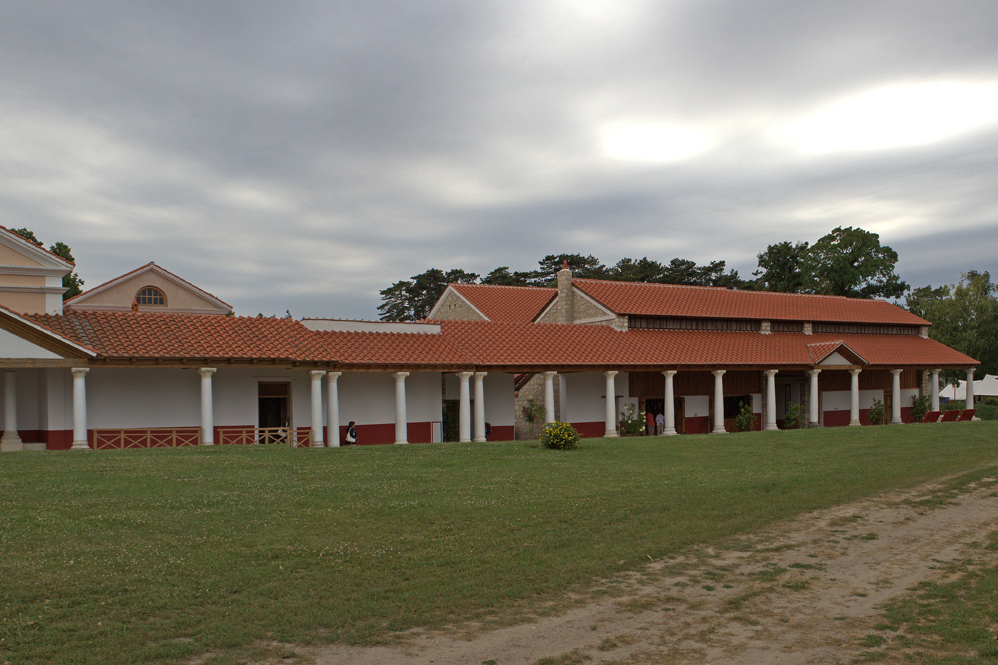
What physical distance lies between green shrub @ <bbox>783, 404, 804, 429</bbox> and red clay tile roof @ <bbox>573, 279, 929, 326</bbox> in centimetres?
470

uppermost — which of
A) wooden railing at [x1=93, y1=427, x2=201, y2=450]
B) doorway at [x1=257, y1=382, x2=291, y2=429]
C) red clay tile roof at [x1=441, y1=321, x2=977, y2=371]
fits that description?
red clay tile roof at [x1=441, y1=321, x2=977, y2=371]

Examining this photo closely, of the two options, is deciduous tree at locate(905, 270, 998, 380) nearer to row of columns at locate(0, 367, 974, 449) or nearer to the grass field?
row of columns at locate(0, 367, 974, 449)

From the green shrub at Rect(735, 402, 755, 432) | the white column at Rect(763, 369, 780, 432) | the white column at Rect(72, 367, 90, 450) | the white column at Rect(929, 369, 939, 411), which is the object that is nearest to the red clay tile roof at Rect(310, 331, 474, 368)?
the white column at Rect(72, 367, 90, 450)

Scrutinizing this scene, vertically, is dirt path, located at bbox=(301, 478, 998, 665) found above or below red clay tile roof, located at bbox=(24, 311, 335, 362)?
below

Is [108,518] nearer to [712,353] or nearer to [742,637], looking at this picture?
[742,637]

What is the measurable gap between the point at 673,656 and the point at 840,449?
60.1 ft

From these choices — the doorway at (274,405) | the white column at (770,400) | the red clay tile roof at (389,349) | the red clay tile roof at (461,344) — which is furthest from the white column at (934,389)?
the doorway at (274,405)

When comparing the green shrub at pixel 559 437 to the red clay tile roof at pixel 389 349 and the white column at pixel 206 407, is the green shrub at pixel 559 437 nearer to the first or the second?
the red clay tile roof at pixel 389 349

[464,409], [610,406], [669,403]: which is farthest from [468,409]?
[669,403]

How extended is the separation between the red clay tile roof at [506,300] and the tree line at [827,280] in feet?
90.8

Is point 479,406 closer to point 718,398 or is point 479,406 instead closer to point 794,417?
point 718,398

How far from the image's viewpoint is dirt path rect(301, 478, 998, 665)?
673 centimetres

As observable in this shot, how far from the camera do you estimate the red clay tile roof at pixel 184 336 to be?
2209 cm

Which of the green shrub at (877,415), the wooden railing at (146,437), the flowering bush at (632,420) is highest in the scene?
the wooden railing at (146,437)
